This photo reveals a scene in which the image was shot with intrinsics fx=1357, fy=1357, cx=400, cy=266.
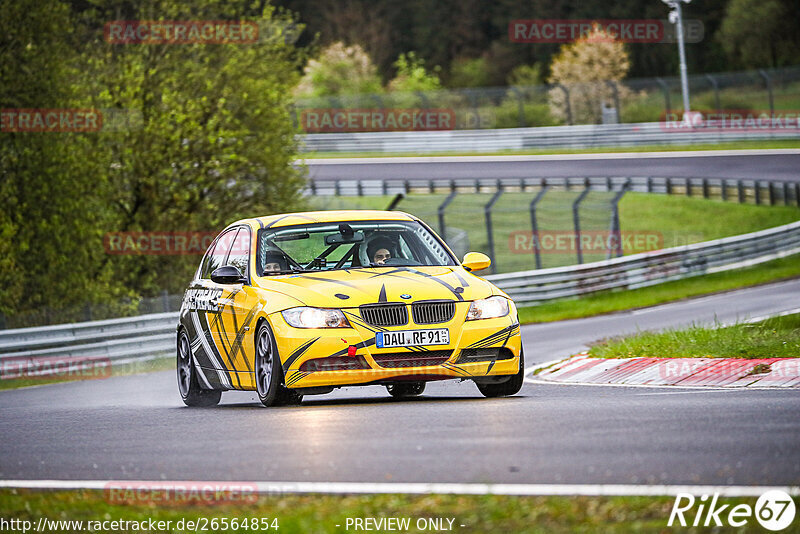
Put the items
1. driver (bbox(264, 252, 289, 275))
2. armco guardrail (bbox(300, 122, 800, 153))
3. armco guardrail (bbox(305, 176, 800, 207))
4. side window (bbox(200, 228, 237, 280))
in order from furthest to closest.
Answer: armco guardrail (bbox(300, 122, 800, 153)) < armco guardrail (bbox(305, 176, 800, 207)) < side window (bbox(200, 228, 237, 280)) < driver (bbox(264, 252, 289, 275))

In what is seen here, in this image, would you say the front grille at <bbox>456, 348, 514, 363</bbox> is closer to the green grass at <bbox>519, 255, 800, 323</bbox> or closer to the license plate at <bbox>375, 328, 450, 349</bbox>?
the license plate at <bbox>375, 328, 450, 349</bbox>

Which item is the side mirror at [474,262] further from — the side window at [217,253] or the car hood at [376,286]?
the side window at [217,253]

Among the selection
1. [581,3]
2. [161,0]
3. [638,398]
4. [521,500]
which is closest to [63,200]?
[161,0]

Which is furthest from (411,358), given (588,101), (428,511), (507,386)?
(588,101)

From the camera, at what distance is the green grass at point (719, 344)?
12.9 m

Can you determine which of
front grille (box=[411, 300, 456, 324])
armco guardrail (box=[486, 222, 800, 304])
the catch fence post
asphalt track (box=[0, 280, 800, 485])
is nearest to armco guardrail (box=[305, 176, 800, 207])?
armco guardrail (box=[486, 222, 800, 304])

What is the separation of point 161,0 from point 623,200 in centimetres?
2059

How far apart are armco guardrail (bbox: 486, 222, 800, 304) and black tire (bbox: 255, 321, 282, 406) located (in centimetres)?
1814

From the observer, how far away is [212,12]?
33094mm

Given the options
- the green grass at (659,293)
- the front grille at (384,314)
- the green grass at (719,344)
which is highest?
the front grille at (384,314)

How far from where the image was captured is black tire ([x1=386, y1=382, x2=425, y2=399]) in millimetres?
12211

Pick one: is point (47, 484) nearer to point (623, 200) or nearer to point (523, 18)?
point (623, 200)

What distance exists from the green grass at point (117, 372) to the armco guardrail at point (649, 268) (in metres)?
8.49

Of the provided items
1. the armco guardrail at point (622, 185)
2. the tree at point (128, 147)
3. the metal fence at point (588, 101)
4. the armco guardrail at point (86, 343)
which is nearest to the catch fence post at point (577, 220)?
the tree at point (128, 147)
